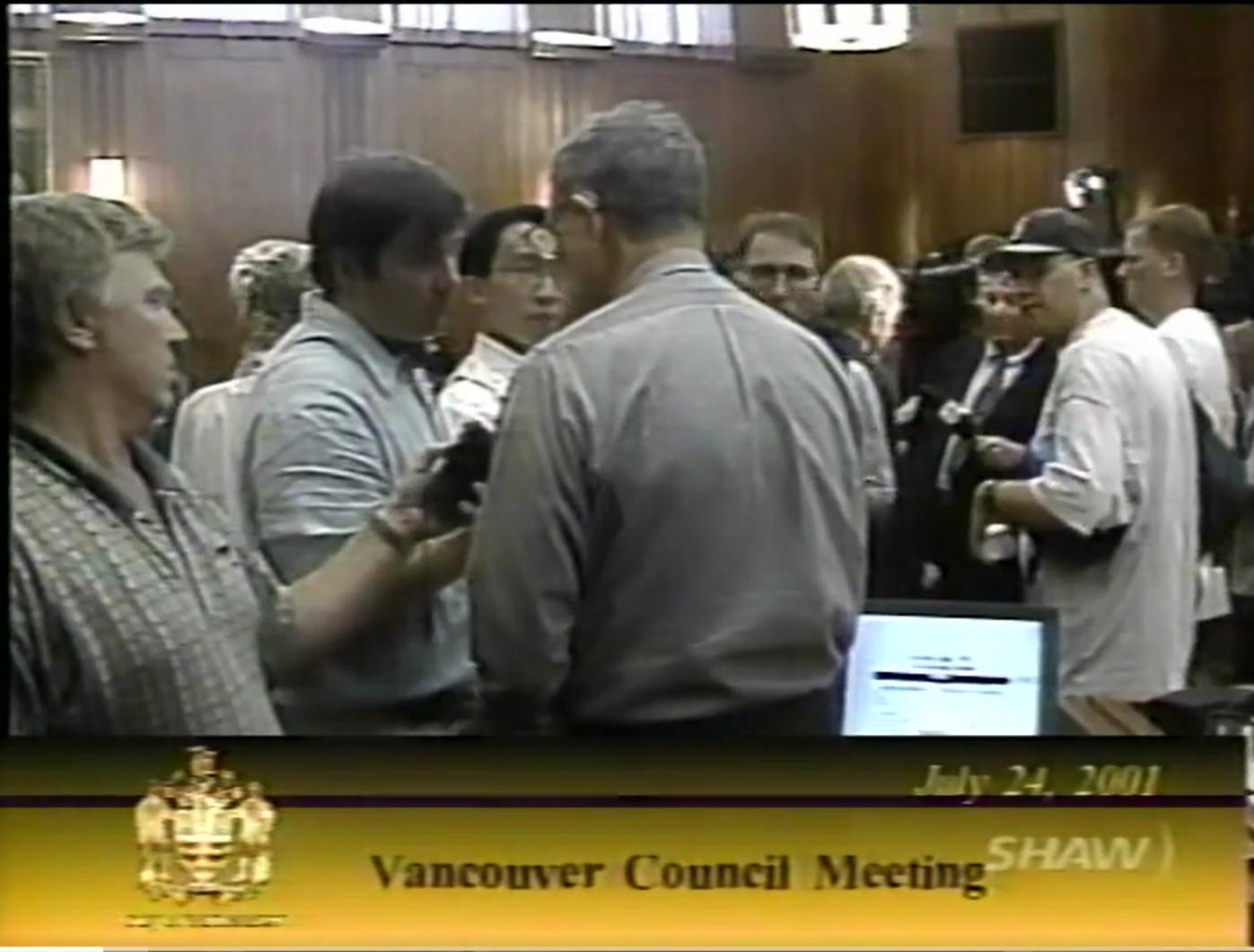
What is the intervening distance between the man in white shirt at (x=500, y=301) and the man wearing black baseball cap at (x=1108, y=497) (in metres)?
0.38

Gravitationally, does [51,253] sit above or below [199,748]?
above

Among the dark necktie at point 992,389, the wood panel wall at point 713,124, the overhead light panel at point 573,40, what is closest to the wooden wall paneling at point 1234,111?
the wood panel wall at point 713,124

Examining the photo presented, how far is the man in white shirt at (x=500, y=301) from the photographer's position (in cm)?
168

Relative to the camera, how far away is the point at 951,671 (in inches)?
67.6

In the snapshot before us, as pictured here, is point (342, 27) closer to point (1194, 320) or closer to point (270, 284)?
point (270, 284)

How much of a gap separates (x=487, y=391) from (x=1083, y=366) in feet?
1.62

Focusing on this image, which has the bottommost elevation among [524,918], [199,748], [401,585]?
[524,918]

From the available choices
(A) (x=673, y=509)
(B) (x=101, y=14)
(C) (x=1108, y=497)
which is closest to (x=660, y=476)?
(A) (x=673, y=509)

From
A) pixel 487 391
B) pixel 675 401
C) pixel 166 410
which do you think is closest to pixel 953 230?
pixel 675 401

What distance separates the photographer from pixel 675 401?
167cm

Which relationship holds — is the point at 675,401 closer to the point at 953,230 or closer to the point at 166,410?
the point at 953,230

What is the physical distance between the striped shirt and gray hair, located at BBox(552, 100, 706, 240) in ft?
1.33

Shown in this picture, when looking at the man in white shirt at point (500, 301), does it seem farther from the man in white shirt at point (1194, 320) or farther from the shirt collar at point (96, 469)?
the man in white shirt at point (1194, 320)

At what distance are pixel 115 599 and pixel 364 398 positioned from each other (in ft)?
0.85
